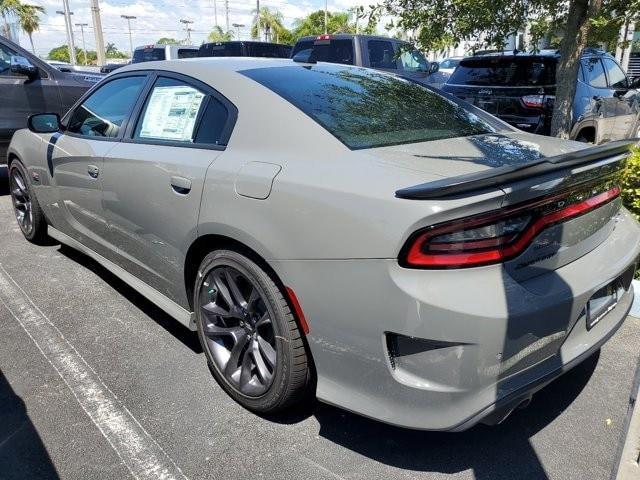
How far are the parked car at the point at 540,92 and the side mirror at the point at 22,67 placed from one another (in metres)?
5.26

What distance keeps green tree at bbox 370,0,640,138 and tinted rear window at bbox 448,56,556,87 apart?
0.86 meters

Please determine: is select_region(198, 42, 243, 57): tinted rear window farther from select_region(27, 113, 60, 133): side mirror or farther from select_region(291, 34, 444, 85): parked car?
select_region(27, 113, 60, 133): side mirror

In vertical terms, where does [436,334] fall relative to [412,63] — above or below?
below

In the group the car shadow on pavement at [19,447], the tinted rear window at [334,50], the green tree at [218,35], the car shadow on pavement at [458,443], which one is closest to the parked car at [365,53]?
the tinted rear window at [334,50]

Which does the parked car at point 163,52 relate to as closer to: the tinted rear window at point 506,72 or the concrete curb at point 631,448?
the tinted rear window at point 506,72

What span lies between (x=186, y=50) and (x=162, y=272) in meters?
13.2

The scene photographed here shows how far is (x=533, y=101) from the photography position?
251 inches

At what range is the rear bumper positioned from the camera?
6.01 ft

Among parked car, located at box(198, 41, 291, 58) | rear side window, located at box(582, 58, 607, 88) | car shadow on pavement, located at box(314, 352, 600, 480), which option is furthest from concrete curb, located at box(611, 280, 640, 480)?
parked car, located at box(198, 41, 291, 58)

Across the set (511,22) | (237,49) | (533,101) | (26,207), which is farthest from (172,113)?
(237,49)

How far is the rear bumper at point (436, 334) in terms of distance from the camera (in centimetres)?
183

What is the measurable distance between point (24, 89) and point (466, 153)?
613 cm

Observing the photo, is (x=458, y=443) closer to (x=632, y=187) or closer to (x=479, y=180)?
(x=479, y=180)

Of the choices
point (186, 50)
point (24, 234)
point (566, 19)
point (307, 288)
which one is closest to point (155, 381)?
point (307, 288)
